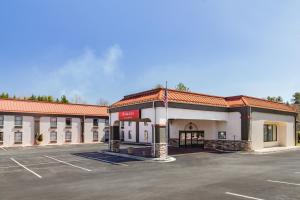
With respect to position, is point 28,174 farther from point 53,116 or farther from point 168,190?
point 53,116

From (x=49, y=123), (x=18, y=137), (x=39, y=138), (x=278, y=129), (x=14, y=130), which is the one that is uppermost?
(x=49, y=123)

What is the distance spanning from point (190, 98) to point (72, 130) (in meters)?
27.9

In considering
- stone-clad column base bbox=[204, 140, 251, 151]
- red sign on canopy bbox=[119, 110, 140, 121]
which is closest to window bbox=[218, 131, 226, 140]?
stone-clad column base bbox=[204, 140, 251, 151]

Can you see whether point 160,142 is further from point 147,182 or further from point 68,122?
point 68,122

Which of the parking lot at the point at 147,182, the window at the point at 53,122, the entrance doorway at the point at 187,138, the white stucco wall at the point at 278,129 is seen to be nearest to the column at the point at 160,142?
the parking lot at the point at 147,182

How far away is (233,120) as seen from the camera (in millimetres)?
34031

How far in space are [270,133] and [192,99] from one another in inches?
662

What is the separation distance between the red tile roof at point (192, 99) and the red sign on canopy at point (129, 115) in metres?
0.94

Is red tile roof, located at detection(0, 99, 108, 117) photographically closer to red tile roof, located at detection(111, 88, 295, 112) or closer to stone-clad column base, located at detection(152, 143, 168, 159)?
red tile roof, located at detection(111, 88, 295, 112)

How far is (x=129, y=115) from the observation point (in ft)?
99.8

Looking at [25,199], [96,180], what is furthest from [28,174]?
[25,199]

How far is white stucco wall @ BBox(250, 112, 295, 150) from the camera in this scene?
34094 millimetres

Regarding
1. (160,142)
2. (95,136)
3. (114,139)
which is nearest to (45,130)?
(95,136)

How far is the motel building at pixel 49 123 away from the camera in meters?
44.2
